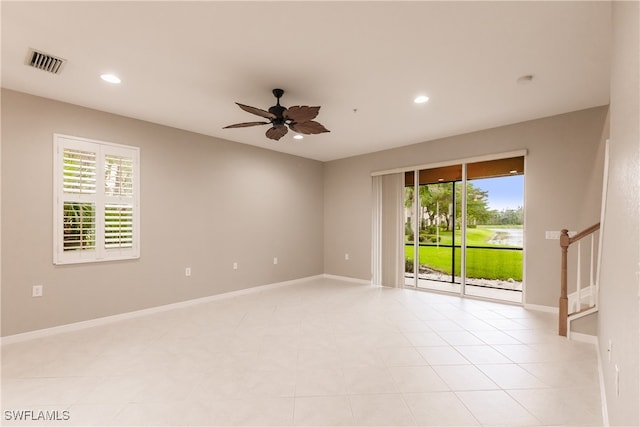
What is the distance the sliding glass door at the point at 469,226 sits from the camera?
5.08m

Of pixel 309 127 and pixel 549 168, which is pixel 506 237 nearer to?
pixel 549 168

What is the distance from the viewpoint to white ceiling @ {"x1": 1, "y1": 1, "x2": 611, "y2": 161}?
6.85 feet

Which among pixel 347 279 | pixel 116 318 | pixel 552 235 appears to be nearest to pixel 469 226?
pixel 552 235

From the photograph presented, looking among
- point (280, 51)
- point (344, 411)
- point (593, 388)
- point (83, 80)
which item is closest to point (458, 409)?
point (344, 411)

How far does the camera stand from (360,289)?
578 centimetres

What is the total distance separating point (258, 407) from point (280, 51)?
2.87m

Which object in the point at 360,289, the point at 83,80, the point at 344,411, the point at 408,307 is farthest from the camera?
the point at 360,289

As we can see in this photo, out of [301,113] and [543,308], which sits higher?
[301,113]

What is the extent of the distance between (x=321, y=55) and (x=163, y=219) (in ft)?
11.1

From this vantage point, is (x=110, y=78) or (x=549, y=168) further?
(x=549, y=168)

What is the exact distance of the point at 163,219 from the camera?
4438 mm

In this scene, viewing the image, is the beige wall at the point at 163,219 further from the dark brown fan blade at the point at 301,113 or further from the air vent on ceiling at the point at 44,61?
the dark brown fan blade at the point at 301,113

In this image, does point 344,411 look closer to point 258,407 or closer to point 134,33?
point 258,407

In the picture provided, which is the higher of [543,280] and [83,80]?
[83,80]
